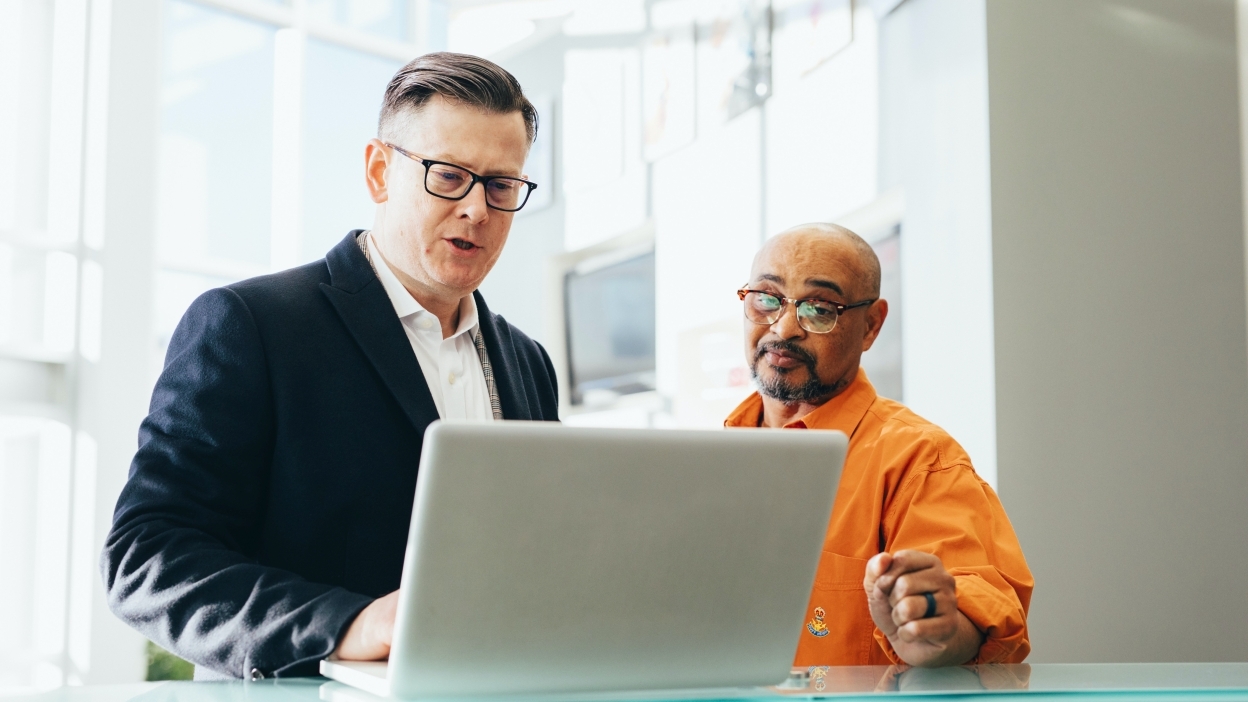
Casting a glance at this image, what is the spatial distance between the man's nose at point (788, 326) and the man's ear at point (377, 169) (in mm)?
685

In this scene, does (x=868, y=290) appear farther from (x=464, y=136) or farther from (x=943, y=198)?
(x=943, y=198)

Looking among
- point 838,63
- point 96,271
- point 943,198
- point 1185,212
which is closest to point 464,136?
point 943,198

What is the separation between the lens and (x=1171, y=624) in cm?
311

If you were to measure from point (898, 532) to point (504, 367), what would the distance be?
62 cm

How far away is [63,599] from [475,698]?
448 centimetres

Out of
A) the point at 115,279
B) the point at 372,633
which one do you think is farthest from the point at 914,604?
the point at 115,279

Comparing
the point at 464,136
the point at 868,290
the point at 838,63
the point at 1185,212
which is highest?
the point at 838,63

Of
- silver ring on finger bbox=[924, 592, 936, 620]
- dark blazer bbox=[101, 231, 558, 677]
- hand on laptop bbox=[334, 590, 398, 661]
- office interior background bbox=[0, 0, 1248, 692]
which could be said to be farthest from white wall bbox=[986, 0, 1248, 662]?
hand on laptop bbox=[334, 590, 398, 661]

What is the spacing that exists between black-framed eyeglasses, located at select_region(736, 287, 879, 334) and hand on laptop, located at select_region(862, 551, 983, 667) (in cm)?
74

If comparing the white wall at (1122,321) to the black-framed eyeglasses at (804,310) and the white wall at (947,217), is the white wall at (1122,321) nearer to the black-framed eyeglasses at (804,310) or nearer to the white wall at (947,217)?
the white wall at (947,217)

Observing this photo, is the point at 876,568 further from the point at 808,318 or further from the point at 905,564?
the point at 808,318

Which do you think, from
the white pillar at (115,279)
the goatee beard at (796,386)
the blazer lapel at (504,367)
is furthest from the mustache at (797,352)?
the white pillar at (115,279)

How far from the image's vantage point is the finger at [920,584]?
1168 mm

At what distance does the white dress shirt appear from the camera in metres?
1.58
